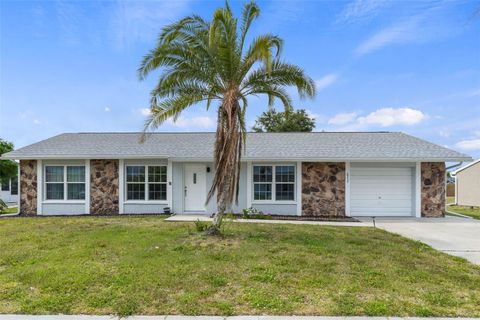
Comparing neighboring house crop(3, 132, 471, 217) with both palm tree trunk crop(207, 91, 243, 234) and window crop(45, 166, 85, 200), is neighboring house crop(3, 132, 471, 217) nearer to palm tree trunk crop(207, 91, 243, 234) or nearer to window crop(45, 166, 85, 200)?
window crop(45, 166, 85, 200)

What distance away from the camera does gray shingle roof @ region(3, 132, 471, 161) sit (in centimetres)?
Result: 1402

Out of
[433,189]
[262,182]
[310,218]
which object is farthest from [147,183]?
[433,189]

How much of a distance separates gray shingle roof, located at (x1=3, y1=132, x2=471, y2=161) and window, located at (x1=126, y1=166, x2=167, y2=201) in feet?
2.56

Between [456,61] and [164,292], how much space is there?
45.4 feet

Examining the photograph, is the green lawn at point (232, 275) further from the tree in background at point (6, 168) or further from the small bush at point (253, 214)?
the tree in background at point (6, 168)

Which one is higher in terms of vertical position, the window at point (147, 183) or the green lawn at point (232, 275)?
the window at point (147, 183)

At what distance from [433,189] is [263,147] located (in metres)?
7.64

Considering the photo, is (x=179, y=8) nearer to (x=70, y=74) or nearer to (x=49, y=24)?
(x=49, y=24)

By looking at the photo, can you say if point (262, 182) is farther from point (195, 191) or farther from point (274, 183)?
point (195, 191)

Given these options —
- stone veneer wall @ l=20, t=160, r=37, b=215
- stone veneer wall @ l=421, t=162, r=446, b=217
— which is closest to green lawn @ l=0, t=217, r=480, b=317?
stone veneer wall @ l=421, t=162, r=446, b=217

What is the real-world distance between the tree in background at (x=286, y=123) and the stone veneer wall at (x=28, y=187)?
85.2 feet

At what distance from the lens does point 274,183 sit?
1426 centimetres

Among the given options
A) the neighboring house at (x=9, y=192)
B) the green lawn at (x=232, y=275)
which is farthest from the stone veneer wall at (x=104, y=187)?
the neighboring house at (x=9, y=192)

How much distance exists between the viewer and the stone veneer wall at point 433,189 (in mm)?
13906
